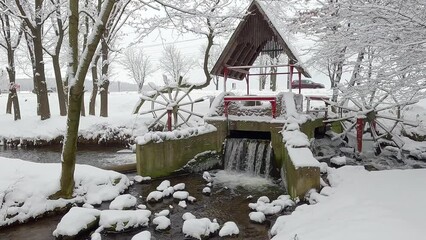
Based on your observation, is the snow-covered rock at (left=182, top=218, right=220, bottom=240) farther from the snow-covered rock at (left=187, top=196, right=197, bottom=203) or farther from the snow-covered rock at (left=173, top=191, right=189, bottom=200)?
the snow-covered rock at (left=173, top=191, right=189, bottom=200)

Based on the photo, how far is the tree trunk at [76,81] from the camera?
6.29 m

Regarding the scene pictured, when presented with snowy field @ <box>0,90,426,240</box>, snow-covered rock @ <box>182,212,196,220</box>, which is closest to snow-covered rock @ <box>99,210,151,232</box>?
snowy field @ <box>0,90,426,240</box>

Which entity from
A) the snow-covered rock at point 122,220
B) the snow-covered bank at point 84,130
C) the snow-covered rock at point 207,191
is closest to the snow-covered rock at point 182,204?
the snow-covered rock at point 207,191

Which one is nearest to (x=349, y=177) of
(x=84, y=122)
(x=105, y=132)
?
(x=105, y=132)

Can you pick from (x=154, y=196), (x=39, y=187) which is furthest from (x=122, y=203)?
(x=39, y=187)

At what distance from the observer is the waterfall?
31.8 feet

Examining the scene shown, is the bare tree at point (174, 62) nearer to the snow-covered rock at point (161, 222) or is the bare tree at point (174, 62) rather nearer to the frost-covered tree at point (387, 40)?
the snow-covered rock at point (161, 222)

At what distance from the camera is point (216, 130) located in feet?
34.6

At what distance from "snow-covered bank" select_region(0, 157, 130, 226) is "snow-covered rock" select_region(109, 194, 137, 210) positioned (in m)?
0.56

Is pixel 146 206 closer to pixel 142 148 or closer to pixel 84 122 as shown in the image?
pixel 142 148

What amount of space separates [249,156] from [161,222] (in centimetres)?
459

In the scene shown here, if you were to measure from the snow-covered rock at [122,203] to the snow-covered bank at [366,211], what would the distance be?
3.20 m

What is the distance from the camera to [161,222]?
6.09m

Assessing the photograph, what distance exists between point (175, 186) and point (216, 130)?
2.89 meters
